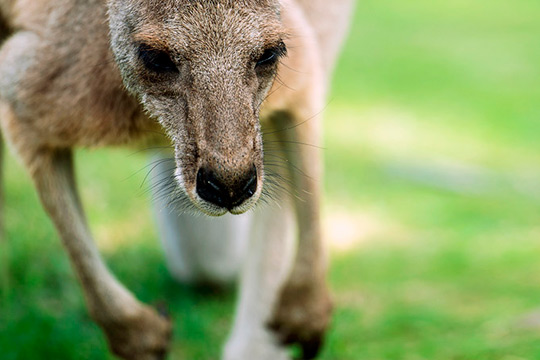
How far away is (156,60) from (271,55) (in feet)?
1.13

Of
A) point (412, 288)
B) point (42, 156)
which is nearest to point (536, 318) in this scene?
point (412, 288)

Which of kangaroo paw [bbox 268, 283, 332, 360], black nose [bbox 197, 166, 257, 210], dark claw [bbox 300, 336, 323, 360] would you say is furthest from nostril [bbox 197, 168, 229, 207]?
dark claw [bbox 300, 336, 323, 360]

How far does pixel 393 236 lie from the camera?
587 cm

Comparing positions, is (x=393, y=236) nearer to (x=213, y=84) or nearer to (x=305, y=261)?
(x=305, y=261)

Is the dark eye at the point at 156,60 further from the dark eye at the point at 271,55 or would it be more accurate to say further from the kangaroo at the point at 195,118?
the dark eye at the point at 271,55

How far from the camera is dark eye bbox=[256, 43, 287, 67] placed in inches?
106

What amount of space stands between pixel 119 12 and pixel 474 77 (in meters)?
7.93

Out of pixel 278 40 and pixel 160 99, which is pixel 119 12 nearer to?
pixel 160 99

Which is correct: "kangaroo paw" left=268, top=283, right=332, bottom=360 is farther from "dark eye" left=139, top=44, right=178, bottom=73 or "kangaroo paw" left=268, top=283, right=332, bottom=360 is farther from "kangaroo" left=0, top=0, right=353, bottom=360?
"dark eye" left=139, top=44, right=178, bottom=73

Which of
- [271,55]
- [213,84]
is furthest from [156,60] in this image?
[271,55]

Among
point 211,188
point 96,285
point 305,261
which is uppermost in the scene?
point 305,261

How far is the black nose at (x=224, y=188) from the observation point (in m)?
2.50

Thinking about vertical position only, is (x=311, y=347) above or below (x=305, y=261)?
below

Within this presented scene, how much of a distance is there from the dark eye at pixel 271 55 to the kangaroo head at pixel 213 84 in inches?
0.4
